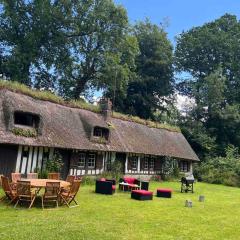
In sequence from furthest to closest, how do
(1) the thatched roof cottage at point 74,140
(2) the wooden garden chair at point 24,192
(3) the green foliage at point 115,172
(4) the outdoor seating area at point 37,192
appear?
(3) the green foliage at point 115,172, (1) the thatched roof cottage at point 74,140, (4) the outdoor seating area at point 37,192, (2) the wooden garden chair at point 24,192

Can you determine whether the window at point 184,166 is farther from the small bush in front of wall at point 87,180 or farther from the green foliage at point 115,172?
the small bush in front of wall at point 87,180

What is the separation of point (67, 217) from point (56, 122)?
418 inches

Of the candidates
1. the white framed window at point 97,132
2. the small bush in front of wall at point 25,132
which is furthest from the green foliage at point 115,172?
the small bush in front of wall at point 25,132

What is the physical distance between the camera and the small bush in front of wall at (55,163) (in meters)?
18.9

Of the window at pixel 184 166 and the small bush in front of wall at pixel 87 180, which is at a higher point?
the window at pixel 184 166

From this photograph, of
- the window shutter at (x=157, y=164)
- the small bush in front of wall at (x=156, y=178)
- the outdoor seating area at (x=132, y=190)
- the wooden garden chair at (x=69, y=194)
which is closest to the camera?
the wooden garden chair at (x=69, y=194)

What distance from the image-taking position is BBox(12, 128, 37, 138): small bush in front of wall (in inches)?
680

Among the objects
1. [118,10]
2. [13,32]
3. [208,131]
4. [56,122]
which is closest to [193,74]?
[208,131]

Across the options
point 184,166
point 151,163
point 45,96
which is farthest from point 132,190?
point 184,166

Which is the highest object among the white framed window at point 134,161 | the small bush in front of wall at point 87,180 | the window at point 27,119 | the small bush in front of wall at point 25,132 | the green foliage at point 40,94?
the green foliage at point 40,94

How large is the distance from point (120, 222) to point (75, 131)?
11585mm

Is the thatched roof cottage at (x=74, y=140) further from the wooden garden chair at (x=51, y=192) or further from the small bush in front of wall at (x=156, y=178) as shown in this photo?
the wooden garden chair at (x=51, y=192)

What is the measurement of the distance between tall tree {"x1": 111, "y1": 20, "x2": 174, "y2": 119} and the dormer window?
2028 cm

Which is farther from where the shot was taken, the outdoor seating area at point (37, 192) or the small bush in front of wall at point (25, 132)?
the small bush in front of wall at point (25, 132)
